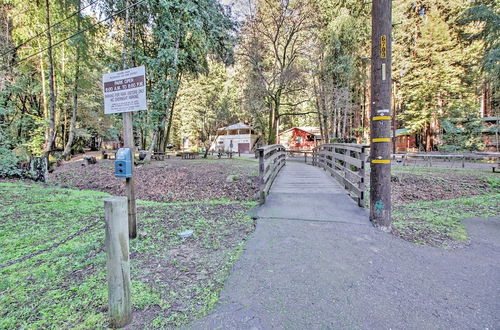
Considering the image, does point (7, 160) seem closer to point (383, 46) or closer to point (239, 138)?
point (383, 46)

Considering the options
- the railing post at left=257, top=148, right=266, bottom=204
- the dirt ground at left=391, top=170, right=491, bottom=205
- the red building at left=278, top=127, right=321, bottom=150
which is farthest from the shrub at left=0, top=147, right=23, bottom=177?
the red building at left=278, top=127, right=321, bottom=150

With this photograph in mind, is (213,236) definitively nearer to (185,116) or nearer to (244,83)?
(244,83)

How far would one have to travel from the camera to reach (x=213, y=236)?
3432mm

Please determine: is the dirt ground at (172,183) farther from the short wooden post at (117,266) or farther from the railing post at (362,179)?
the short wooden post at (117,266)

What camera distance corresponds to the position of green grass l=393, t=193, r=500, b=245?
3.47 meters

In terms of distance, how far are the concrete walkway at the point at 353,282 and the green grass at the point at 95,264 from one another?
28 cm

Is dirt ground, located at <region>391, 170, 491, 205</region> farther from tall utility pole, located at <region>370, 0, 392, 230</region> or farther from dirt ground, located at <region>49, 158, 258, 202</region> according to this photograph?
dirt ground, located at <region>49, 158, 258, 202</region>

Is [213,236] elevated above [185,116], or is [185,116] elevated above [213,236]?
[185,116]

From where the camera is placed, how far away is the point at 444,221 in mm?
4152

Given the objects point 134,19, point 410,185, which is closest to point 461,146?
point 410,185

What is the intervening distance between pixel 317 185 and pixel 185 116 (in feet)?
79.3

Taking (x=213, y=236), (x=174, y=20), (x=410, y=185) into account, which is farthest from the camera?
(x=174, y=20)

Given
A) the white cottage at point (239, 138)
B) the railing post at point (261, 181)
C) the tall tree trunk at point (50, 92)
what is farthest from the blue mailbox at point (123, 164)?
the white cottage at point (239, 138)

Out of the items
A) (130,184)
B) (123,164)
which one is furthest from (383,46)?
(130,184)
